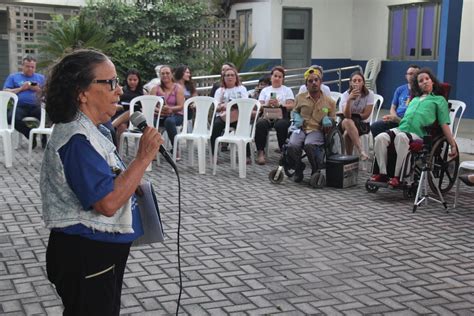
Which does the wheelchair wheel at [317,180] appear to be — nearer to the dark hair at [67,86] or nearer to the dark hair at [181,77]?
the dark hair at [181,77]

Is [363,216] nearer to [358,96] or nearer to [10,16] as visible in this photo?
[358,96]

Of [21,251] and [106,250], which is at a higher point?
[106,250]

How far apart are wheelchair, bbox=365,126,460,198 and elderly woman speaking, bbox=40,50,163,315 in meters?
4.62

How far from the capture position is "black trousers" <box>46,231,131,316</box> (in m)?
2.13

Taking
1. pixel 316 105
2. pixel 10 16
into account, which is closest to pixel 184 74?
pixel 316 105

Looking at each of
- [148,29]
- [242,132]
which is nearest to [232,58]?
[148,29]

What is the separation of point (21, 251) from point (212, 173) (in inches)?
141

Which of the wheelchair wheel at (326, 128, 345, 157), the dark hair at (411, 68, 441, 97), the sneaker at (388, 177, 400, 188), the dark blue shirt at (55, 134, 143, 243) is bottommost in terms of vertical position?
the sneaker at (388, 177, 400, 188)

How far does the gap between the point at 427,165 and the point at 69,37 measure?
8.10 meters

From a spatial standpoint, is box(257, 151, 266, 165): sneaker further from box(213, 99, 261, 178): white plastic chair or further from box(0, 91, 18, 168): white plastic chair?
box(0, 91, 18, 168): white plastic chair

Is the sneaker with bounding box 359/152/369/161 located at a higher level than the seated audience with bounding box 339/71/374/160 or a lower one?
lower

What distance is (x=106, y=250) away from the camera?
2172 millimetres

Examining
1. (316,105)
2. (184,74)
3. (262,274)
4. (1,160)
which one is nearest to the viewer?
(262,274)

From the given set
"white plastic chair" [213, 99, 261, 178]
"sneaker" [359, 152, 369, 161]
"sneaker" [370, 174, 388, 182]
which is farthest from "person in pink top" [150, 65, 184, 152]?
"sneaker" [370, 174, 388, 182]
